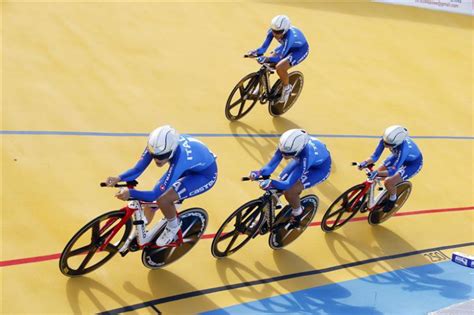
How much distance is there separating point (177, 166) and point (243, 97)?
355 centimetres

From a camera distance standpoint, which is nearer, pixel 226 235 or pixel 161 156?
pixel 161 156

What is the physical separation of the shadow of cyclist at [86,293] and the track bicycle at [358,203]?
8.82ft

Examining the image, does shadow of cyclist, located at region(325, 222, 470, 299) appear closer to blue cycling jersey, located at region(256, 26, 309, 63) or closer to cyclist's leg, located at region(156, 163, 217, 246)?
cyclist's leg, located at region(156, 163, 217, 246)

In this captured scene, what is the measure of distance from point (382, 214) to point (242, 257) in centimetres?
208

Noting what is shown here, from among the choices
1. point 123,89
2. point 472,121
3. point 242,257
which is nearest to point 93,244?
point 242,257

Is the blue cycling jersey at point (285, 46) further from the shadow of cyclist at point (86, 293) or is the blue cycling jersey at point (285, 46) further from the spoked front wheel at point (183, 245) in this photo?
the shadow of cyclist at point (86, 293)

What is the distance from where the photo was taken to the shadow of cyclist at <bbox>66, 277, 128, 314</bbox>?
4781mm

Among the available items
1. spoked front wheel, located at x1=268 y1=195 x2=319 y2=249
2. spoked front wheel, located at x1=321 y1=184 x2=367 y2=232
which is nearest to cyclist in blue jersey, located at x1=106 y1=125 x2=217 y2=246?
spoked front wheel, located at x1=268 y1=195 x2=319 y2=249

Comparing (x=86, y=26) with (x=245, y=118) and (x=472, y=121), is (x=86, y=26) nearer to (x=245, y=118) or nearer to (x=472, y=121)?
(x=245, y=118)

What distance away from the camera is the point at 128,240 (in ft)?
16.2

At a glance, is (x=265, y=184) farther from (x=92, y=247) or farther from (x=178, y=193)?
(x=92, y=247)

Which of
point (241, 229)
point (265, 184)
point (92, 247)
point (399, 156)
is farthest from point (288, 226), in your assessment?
point (92, 247)

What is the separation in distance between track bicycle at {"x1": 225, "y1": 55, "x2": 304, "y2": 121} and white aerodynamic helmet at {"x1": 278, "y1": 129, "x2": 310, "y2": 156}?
246cm

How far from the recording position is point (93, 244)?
4.90 m
